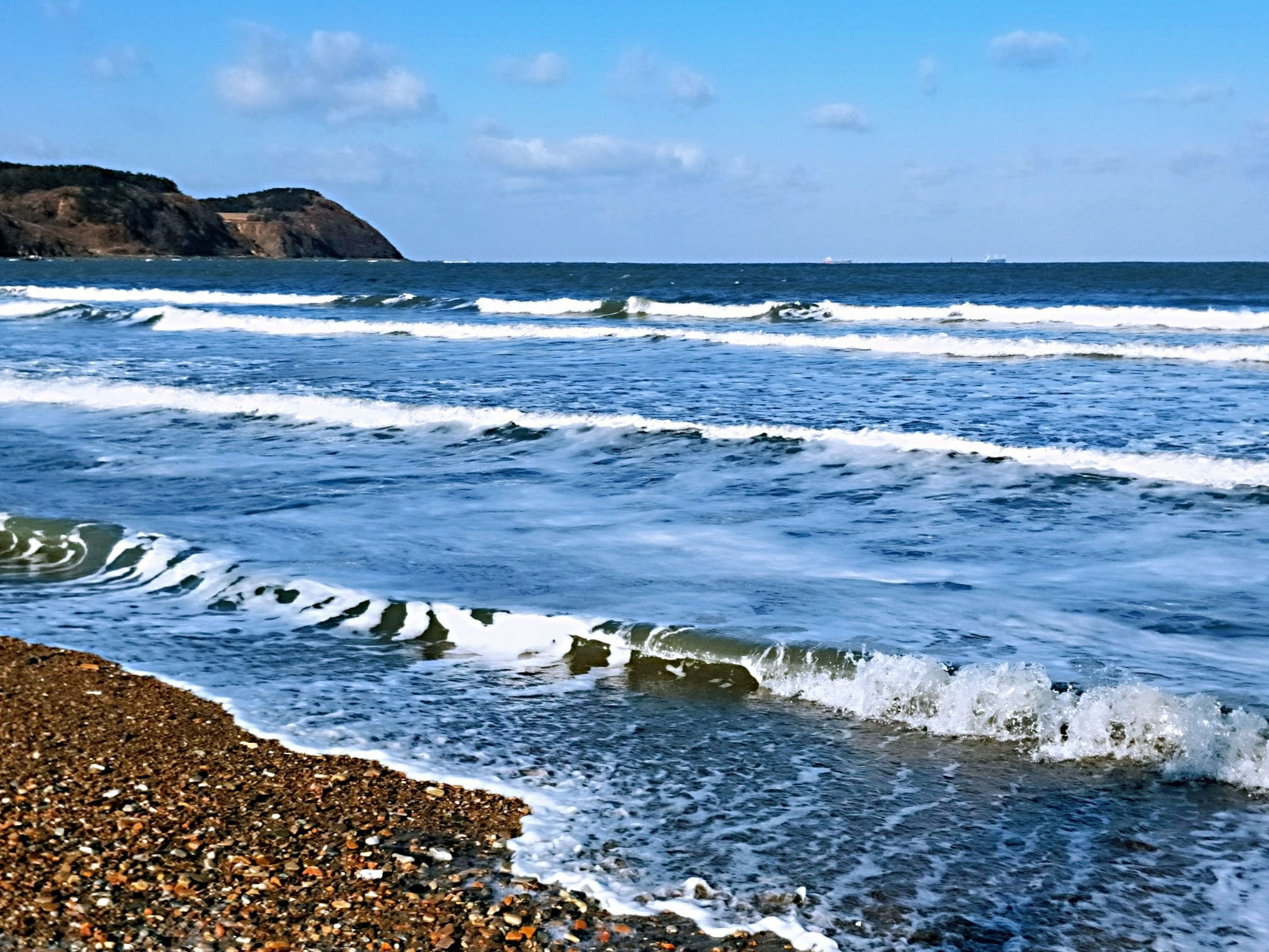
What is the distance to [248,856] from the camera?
341 centimetres

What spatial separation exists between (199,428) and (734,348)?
13.8 meters

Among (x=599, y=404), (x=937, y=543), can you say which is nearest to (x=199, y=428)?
(x=599, y=404)

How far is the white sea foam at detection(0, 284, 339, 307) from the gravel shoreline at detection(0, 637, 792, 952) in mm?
38816

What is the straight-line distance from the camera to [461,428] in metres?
12.9

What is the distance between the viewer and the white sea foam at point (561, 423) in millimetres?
10367

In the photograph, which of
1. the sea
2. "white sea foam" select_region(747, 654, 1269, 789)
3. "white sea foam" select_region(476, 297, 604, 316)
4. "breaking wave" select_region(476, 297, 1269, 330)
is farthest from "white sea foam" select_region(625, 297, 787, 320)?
"white sea foam" select_region(747, 654, 1269, 789)

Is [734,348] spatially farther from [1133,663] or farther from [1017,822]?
[1017,822]

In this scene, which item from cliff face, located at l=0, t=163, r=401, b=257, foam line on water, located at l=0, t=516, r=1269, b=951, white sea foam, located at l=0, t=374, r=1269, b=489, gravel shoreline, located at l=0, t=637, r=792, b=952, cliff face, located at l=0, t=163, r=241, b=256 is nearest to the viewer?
gravel shoreline, located at l=0, t=637, r=792, b=952

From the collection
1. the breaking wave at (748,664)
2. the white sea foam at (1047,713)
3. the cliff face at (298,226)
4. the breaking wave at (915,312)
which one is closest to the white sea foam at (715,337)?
the breaking wave at (915,312)

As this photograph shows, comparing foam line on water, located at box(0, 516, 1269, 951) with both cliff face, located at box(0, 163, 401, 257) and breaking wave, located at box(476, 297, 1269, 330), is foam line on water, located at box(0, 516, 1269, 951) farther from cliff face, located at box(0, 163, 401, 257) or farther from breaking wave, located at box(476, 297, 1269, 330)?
cliff face, located at box(0, 163, 401, 257)

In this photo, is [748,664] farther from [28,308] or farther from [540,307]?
[28,308]

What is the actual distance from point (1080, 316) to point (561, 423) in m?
23.8

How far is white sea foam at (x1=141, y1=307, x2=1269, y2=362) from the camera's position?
22891 mm

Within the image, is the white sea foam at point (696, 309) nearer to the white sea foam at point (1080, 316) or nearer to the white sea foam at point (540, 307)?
the white sea foam at point (540, 307)
